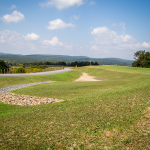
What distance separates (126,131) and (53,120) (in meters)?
4.03

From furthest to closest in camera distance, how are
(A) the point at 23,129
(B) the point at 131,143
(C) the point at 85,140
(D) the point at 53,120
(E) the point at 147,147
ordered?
1. (D) the point at 53,120
2. (A) the point at 23,129
3. (C) the point at 85,140
4. (B) the point at 131,143
5. (E) the point at 147,147

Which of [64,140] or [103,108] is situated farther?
[103,108]

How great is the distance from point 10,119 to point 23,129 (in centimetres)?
195

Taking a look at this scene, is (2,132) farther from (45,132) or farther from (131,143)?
(131,143)

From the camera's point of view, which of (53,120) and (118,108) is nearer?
(53,120)

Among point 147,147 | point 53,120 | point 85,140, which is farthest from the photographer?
point 53,120

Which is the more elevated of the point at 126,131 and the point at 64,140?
the point at 126,131

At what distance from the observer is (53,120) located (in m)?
7.69

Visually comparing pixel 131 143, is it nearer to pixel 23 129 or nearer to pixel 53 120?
pixel 53 120

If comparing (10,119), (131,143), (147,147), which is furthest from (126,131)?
(10,119)

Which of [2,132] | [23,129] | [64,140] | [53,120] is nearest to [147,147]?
[64,140]

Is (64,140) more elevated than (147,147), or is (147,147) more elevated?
(147,147)

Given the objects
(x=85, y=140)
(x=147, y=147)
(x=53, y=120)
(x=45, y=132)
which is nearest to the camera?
(x=147, y=147)

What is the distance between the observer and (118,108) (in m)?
8.66
